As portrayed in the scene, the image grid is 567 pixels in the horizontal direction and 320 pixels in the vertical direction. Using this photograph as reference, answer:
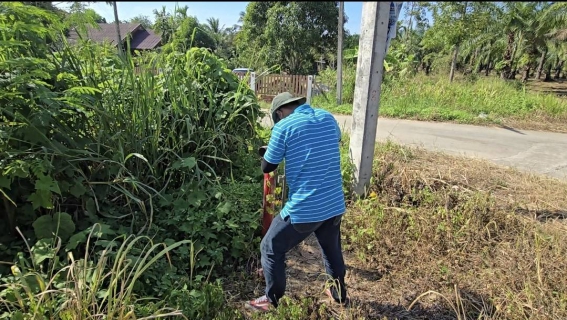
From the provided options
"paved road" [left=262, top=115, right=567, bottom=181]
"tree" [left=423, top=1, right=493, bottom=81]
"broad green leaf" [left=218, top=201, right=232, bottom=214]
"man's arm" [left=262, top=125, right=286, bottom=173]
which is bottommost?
"paved road" [left=262, top=115, right=567, bottom=181]

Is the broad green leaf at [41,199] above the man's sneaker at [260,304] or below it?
above

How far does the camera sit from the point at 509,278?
2.57m

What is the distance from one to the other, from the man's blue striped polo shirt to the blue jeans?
67 mm

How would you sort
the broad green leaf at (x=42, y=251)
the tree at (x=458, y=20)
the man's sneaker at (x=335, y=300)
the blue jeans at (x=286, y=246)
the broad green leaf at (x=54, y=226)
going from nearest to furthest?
the broad green leaf at (x=42, y=251)
the blue jeans at (x=286, y=246)
the broad green leaf at (x=54, y=226)
the man's sneaker at (x=335, y=300)
the tree at (x=458, y=20)

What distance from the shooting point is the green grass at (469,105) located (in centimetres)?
927

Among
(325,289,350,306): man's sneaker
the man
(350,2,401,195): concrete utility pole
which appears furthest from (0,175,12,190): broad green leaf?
(350,2,401,195): concrete utility pole

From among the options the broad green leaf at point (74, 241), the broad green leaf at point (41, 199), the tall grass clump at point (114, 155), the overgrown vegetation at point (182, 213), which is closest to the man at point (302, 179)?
the overgrown vegetation at point (182, 213)

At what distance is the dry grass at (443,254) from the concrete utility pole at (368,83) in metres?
0.26

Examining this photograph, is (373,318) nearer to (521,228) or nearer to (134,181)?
(521,228)

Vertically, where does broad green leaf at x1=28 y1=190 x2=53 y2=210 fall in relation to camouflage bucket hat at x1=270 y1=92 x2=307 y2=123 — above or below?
below

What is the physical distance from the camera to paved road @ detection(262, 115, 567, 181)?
5602mm

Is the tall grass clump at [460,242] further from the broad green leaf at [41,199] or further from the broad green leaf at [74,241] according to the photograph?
the broad green leaf at [41,199]

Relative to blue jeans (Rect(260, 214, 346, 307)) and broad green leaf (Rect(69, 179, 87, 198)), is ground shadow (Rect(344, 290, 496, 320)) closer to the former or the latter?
blue jeans (Rect(260, 214, 346, 307))

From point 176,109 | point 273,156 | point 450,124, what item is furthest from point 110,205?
point 450,124
